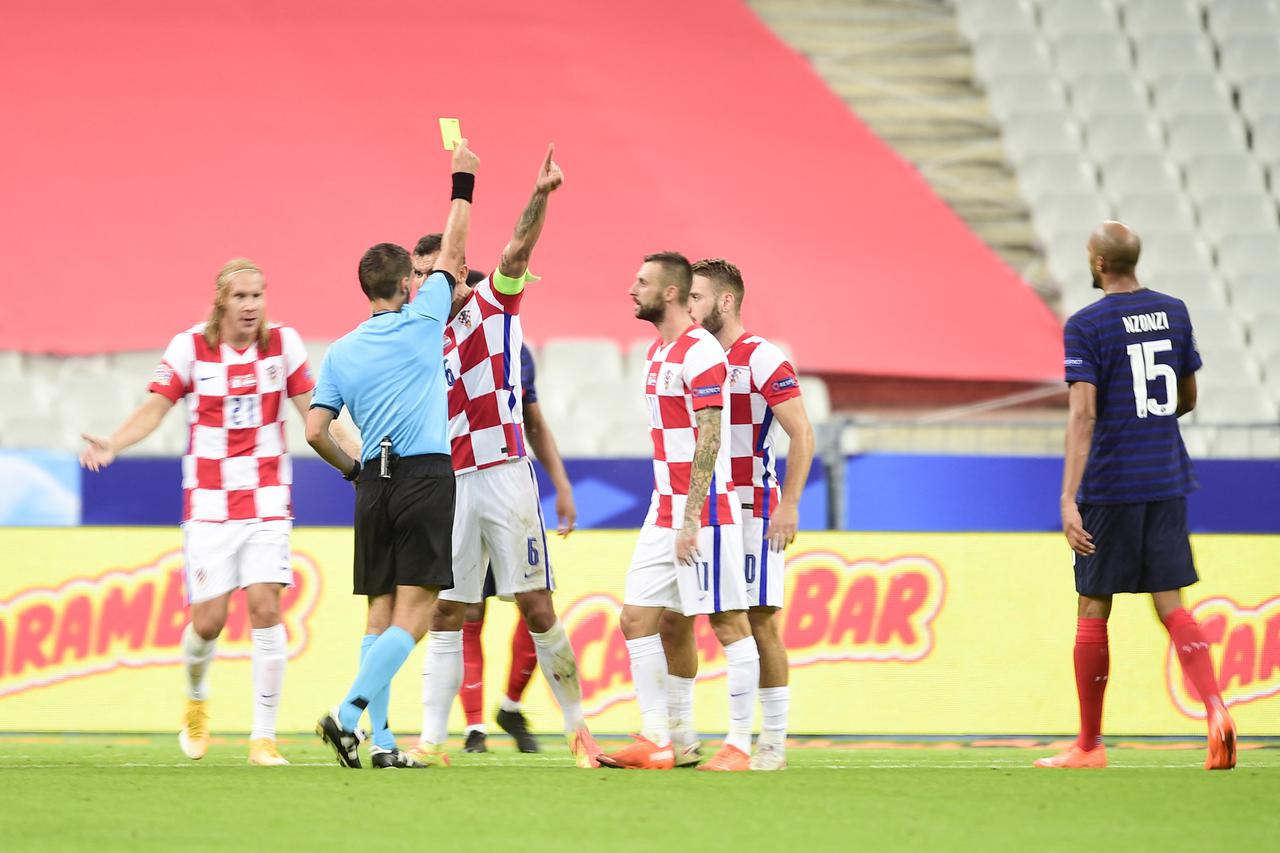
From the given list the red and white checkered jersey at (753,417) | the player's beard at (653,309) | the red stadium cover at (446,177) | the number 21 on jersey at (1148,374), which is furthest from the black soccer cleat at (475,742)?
the red stadium cover at (446,177)

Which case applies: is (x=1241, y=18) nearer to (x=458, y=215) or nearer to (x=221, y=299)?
(x=458, y=215)

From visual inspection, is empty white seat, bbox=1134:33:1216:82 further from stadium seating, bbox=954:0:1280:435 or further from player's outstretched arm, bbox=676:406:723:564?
player's outstretched arm, bbox=676:406:723:564

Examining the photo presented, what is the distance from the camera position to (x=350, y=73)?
53.5 ft

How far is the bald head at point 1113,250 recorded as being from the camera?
654cm

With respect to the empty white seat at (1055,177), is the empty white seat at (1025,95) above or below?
above

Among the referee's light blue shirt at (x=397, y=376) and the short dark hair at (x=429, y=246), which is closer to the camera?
the referee's light blue shirt at (x=397, y=376)

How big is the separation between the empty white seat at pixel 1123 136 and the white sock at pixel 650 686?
12970mm

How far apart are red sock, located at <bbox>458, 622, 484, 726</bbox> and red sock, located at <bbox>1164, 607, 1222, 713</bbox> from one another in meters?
3.13

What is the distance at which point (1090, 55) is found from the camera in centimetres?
1880

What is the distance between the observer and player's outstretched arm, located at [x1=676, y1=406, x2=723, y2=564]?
6215mm

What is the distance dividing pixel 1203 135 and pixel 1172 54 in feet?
3.81

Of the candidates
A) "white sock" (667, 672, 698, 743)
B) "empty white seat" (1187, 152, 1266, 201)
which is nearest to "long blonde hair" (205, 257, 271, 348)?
"white sock" (667, 672, 698, 743)

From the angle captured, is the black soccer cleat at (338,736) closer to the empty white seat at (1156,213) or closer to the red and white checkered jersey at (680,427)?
the red and white checkered jersey at (680,427)

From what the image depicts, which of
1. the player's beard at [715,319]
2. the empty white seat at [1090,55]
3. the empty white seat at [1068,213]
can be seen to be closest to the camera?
the player's beard at [715,319]
